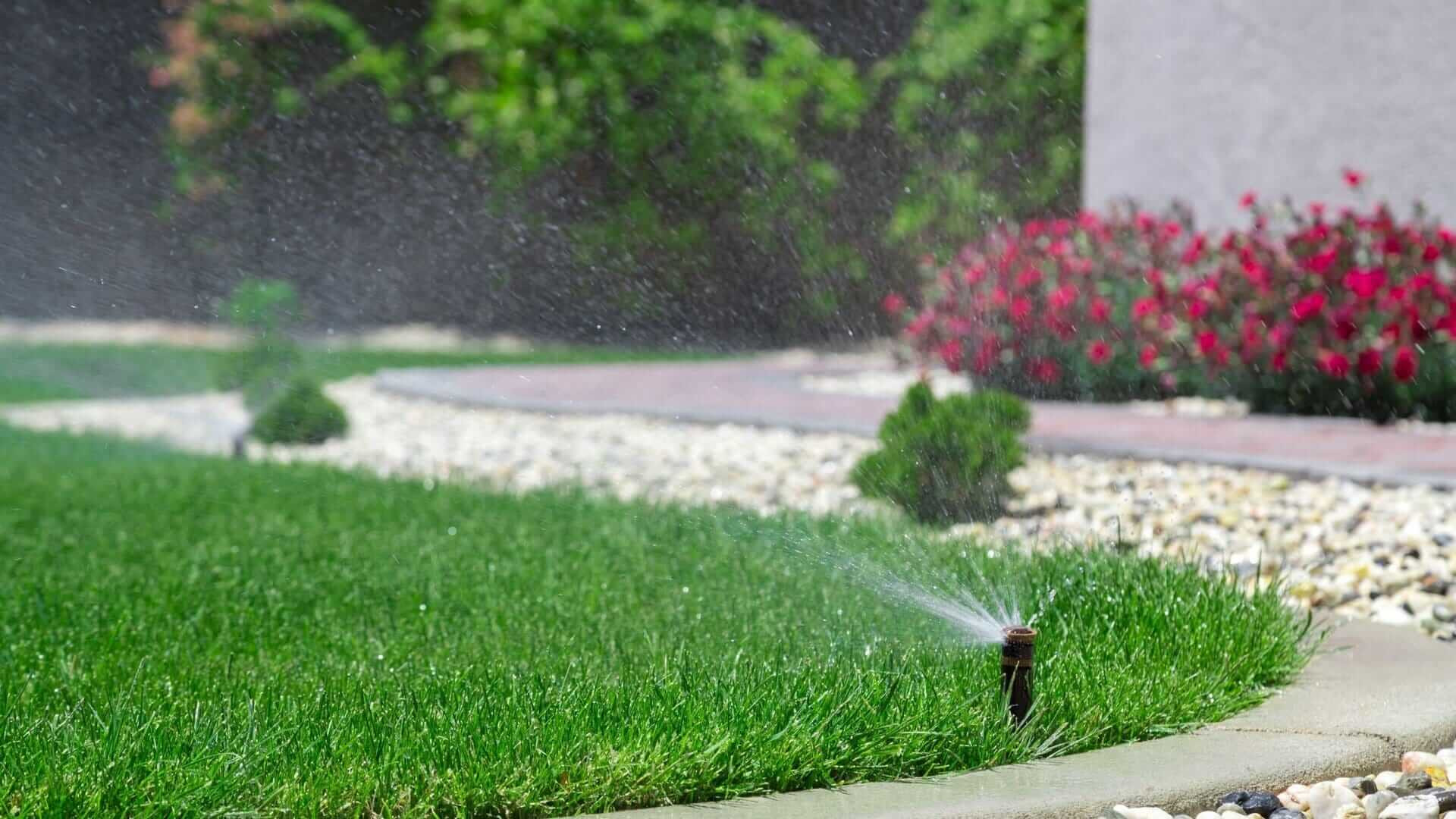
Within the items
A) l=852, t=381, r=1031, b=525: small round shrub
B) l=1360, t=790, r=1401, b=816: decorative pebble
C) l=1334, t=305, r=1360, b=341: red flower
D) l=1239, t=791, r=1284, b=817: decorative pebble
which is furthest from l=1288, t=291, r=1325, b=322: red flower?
l=1239, t=791, r=1284, b=817: decorative pebble

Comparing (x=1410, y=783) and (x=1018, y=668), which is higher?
(x=1018, y=668)

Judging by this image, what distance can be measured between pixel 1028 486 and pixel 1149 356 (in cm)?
325

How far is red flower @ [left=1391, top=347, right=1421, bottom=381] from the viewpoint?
7895 mm

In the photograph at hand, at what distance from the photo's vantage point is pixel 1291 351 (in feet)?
27.6

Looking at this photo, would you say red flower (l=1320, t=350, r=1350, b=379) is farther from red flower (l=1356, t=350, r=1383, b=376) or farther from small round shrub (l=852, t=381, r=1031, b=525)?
small round shrub (l=852, t=381, r=1031, b=525)

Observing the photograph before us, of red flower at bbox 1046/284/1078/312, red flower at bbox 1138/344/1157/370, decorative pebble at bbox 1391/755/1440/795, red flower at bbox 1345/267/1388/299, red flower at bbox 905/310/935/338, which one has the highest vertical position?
red flower at bbox 1345/267/1388/299

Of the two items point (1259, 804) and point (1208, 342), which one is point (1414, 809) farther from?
point (1208, 342)

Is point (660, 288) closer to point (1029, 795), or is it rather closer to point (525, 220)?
point (525, 220)

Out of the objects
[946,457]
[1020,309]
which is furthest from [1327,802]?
[1020,309]

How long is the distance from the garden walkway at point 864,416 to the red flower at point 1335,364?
23 cm

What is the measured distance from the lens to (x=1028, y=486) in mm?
6039

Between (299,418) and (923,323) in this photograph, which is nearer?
(299,418)

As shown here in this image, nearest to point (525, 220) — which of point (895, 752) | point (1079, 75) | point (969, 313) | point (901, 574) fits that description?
point (1079, 75)

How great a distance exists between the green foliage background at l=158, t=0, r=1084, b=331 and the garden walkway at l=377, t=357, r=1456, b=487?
420 cm
